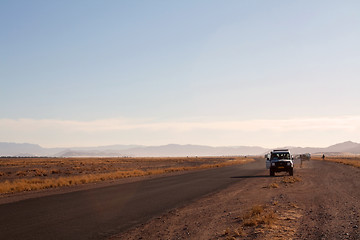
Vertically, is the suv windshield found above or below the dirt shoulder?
above

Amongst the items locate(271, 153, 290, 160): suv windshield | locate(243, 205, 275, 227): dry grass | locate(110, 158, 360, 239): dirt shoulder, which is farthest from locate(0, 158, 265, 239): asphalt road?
locate(271, 153, 290, 160): suv windshield

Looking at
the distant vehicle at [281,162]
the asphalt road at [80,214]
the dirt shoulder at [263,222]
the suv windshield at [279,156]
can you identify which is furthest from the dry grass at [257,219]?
the suv windshield at [279,156]

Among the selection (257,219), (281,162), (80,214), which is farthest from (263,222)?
(281,162)

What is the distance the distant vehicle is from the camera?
36.0 meters

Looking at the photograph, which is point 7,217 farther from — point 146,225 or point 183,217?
point 183,217

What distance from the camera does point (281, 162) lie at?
1426 inches

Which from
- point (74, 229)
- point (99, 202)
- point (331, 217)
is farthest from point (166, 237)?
point (99, 202)

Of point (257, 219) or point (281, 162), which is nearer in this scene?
point (257, 219)

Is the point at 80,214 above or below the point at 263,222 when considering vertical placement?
below

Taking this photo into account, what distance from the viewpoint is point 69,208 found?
17.1 meters

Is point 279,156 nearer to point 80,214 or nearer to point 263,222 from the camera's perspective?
point 80,214

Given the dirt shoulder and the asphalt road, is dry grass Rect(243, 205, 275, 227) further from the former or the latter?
the asphalt road

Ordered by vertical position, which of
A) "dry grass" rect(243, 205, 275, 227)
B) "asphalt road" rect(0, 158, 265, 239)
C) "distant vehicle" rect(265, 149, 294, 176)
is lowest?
"asphalt road" rect(0, 158, 265, 239)

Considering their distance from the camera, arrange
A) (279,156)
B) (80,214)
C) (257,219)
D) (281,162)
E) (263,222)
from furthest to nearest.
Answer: (279,156), (281,162), (80,214), (257,219), (263,222)
